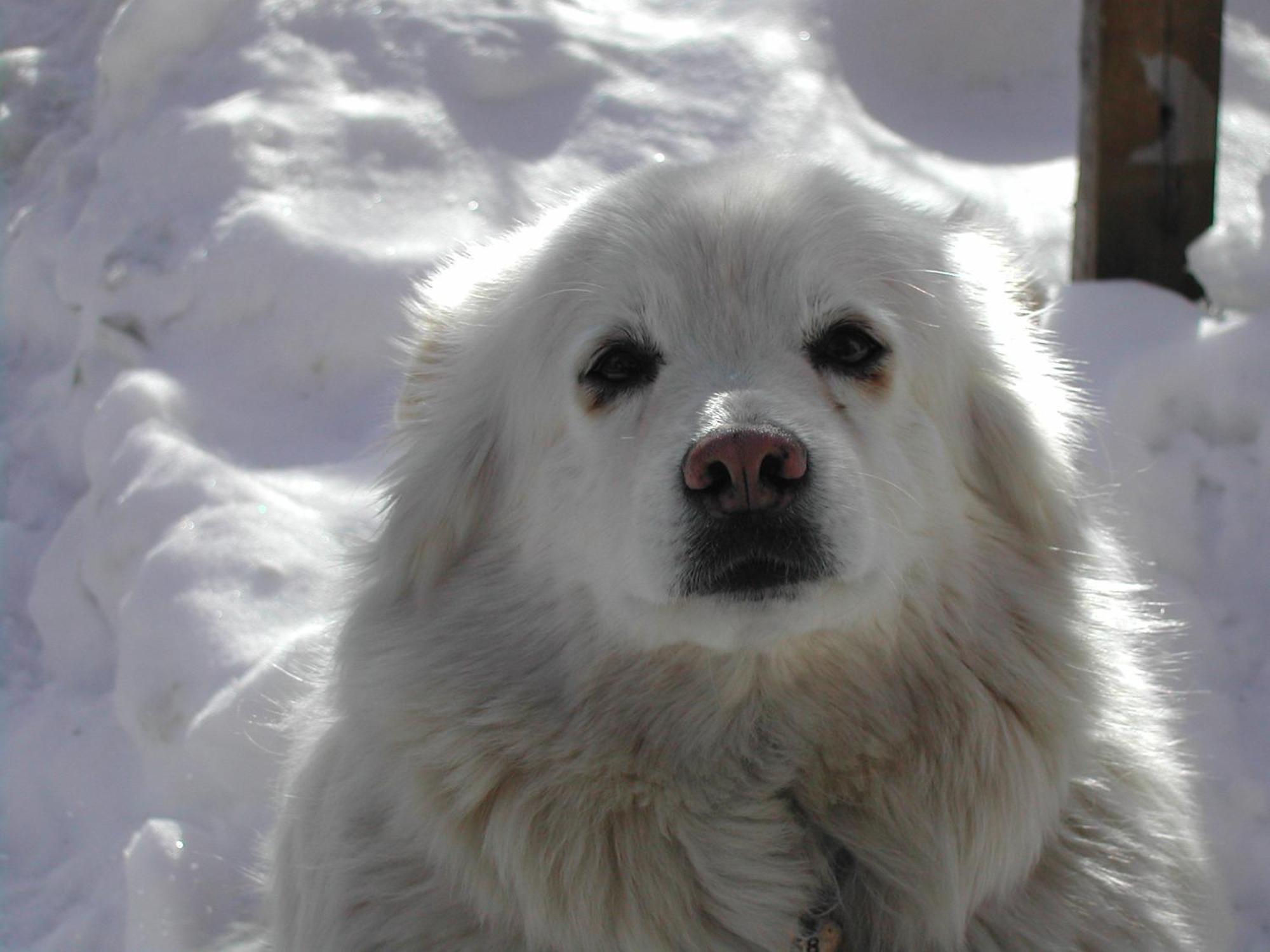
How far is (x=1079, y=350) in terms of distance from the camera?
4.53m

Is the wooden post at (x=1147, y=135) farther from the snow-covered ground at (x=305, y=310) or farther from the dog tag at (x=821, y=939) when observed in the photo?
the dog tag at (x=821, y=939)

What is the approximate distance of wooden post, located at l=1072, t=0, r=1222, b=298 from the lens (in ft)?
15.3

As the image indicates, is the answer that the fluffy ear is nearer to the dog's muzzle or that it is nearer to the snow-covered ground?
the snow-covered ground

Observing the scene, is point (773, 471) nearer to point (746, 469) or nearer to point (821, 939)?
point (746, 469)

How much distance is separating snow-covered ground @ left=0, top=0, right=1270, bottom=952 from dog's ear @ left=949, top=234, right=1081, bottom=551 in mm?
1101

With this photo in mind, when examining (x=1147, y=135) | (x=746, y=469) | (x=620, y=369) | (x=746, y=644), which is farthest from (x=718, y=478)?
(x=1147, y=135)

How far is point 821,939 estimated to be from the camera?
249cm

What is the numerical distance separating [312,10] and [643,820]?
5.05m

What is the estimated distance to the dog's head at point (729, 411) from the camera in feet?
7.80

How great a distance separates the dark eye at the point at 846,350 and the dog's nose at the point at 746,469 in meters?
0.35

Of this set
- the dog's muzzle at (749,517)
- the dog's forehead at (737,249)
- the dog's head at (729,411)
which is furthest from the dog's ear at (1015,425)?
the dog's muzzle at (749,517)

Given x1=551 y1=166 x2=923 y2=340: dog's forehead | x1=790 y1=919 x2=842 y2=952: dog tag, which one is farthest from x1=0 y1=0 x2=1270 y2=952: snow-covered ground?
x1=790 y1=919 x2=842 y2=952: dog tag

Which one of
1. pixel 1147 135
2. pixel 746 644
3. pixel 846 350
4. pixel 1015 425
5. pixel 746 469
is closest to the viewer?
pixel 746 469

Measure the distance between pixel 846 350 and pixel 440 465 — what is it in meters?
0.95
